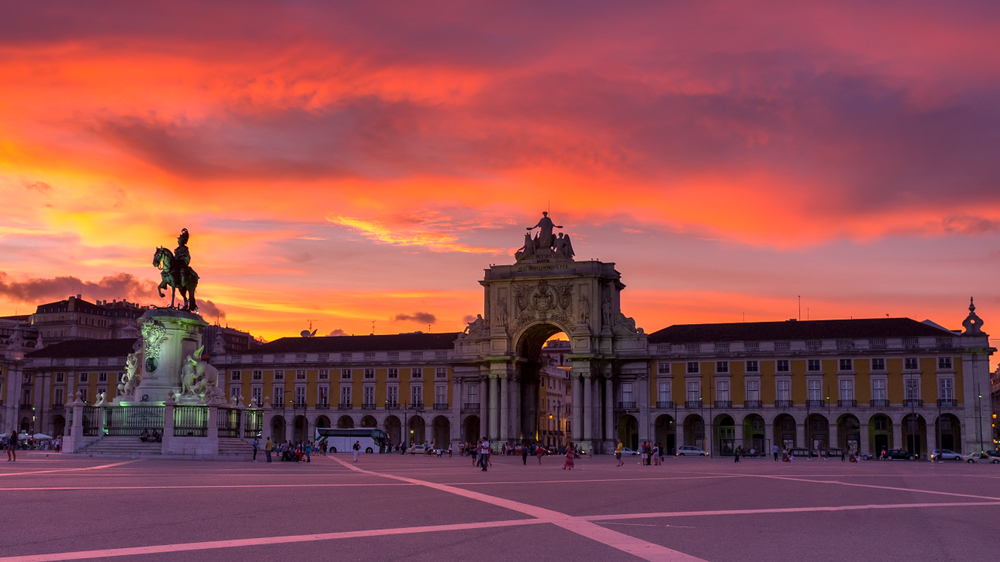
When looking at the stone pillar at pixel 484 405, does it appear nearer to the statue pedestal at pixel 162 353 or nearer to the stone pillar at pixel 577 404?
the stone pillar at pixel 577 404

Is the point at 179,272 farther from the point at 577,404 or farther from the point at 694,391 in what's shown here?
the point at 694,391

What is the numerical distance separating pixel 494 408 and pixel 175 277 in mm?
52162

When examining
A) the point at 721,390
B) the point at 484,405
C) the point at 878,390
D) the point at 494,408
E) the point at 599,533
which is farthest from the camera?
the point at 484,405

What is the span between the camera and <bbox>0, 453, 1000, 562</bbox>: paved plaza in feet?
45.8

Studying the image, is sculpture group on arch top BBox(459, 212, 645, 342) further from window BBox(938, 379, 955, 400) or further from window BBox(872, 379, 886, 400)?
window BBox(938, 379, 955, 400)

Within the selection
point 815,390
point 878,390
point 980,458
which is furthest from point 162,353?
point 878,390

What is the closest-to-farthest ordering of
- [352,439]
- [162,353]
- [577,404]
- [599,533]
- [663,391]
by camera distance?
1. [599,533]
2. [162,353]
3. [352,439]
4. [577,404]
5. [663,391]

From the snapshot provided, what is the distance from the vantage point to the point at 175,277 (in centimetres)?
4875

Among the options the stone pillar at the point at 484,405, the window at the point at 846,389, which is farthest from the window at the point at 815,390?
the stone pillar at the point at 484,405

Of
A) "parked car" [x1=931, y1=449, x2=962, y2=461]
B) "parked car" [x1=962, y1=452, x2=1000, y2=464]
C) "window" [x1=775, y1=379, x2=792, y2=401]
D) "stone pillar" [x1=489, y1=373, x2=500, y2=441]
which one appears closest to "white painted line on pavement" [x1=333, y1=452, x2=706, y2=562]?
"parked car" [x1=962, y1=452, x2=1000, y2=464]

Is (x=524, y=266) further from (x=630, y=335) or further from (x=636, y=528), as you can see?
(x=636, y=528)

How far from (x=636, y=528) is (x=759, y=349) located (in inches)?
3291

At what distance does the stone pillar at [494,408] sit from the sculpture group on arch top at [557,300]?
4.61 metres

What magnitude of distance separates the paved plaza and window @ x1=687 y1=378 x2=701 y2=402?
68960mm
